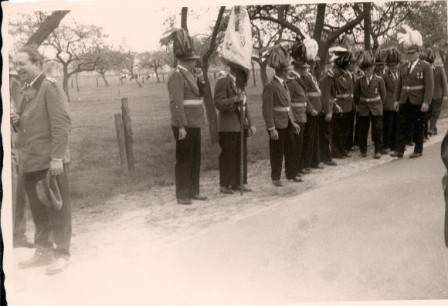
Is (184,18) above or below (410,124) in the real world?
above

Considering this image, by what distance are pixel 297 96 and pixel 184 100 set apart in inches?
44.1

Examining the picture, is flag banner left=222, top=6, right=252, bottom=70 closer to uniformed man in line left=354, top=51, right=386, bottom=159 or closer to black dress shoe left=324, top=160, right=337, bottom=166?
black dress shoe left=324, top=160, right=337, bottom=166

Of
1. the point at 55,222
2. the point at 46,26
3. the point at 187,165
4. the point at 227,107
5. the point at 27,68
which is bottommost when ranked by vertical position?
the point at 55,222

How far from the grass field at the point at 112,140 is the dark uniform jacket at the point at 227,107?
457mm

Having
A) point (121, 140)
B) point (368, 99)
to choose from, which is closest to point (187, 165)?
point (121, 140)

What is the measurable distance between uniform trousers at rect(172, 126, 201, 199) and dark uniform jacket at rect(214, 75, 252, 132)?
0.31 metres

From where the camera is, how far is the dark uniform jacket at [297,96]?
4.99 m

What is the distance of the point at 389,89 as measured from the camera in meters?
5.31

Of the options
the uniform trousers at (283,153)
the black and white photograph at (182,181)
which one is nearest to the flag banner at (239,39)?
the black and white photograph at (182,181)

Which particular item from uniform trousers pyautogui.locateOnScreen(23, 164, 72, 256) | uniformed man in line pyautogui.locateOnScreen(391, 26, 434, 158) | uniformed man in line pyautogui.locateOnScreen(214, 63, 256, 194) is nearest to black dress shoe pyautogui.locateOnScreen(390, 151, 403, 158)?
uniformed man in line pyautogui.locateOnScreen(391, 26, 434, 158)

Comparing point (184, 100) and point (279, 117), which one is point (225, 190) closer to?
point (184, 100)

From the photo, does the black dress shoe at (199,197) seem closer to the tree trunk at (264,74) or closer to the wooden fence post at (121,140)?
the wooden fence post at (121,140)

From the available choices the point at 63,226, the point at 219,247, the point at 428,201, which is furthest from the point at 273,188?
the point at 63,226

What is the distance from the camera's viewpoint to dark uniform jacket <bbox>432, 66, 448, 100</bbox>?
4.58 meters
